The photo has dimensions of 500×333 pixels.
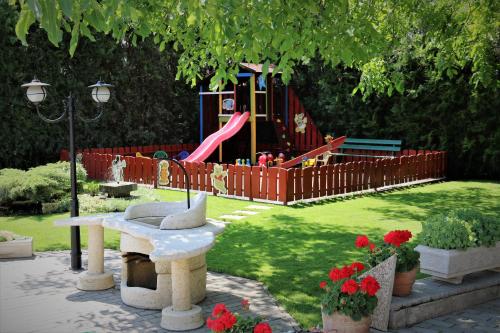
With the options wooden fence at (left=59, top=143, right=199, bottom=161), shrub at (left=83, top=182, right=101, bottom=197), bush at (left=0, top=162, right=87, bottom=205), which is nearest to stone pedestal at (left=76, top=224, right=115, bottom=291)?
bush at (left=0, top=162, right=87, bottom=205)

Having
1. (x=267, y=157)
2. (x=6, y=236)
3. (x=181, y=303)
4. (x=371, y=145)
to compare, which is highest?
(x=371, y=145)

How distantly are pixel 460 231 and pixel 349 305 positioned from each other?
2.15m

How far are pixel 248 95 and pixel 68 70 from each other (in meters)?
7.11

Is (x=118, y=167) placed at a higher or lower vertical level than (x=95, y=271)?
higher

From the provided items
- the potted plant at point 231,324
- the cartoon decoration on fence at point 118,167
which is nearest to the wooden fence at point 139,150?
the cartoon decoration on fence at point 118,167

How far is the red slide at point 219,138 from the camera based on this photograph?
2154 cm

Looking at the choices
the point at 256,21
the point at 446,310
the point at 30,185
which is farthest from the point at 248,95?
the point at 446,310

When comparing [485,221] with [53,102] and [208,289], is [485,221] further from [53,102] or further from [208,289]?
[53,102]

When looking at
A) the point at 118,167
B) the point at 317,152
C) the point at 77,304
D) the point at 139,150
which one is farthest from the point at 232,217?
the point at 139,150

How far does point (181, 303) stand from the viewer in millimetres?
7238

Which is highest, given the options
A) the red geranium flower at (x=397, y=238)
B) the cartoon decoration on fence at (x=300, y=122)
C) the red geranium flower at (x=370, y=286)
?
the cartoon decoration on fence at (x=300, y=122)

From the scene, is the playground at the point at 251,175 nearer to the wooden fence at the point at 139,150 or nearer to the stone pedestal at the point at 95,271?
the stone pedestal at the point at 95,271

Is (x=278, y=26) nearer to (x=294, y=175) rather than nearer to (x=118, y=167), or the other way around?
(x=294, y=175)

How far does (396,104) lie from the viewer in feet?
75.3
